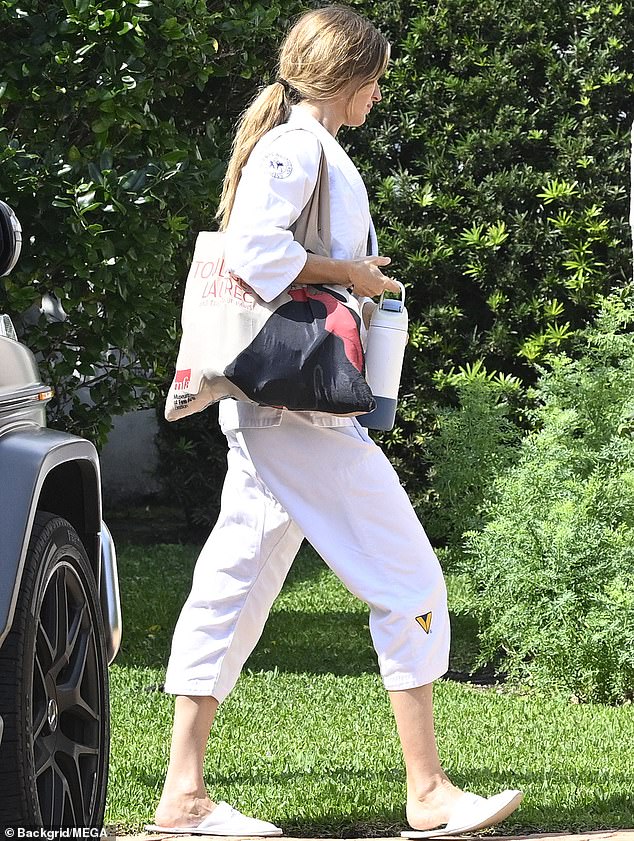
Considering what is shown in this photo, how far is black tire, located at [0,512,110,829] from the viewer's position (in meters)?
2.37

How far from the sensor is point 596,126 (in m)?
8.65

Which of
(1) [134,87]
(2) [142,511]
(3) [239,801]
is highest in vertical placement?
(1) [134,87]

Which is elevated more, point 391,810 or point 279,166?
point 279,166

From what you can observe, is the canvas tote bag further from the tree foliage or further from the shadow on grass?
the tree foliage

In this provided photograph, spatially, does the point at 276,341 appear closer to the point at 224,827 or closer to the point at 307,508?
the point at 307,508

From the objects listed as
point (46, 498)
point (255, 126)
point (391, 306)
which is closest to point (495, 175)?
point (255, 126)

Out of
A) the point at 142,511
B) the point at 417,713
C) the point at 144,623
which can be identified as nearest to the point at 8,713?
the point at 417,713

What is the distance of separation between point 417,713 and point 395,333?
98 centimetres

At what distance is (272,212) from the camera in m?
3.24

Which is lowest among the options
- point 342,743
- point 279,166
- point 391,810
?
point 342,743

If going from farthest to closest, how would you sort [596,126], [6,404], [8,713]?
[596,126], [6,404], [8,713]

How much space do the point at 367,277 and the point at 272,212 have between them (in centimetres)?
30

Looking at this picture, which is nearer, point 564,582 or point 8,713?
point 8,713

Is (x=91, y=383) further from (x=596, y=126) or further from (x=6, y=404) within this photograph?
(x=596, y=126)
